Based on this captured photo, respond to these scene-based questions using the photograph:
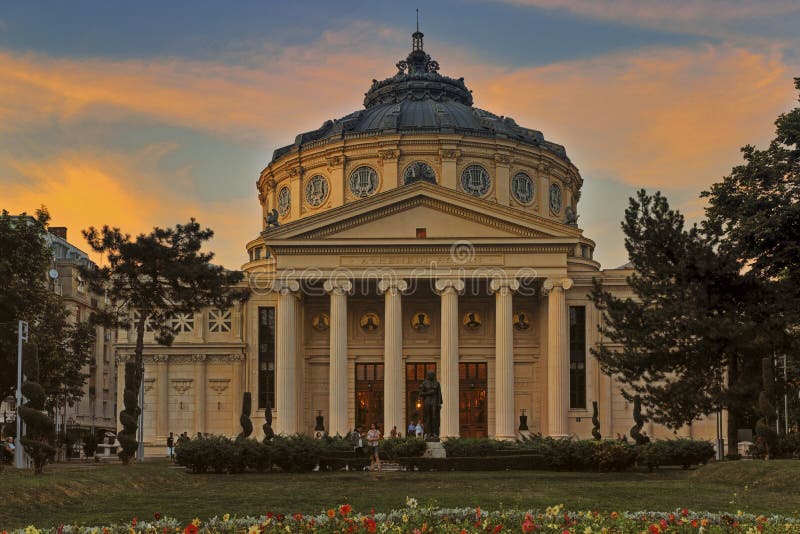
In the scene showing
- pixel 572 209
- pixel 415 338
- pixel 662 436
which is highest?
pixel 572 209

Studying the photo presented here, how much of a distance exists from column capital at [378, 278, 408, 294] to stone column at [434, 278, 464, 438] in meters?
2.32

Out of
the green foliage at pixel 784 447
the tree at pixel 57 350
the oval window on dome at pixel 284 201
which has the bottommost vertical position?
the green foliage at pixel 784 447

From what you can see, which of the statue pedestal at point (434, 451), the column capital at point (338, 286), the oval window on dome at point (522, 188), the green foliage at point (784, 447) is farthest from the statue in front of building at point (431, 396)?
the oval window on dome at point (522, 188)

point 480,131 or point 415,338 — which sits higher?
point 480,131

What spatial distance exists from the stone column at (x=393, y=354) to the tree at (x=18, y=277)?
22.6 metres

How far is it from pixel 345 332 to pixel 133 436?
96.8 ft

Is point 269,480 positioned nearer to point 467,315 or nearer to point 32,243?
point 32,243

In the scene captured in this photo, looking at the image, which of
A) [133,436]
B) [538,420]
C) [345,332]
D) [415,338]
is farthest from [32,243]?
[538,420]

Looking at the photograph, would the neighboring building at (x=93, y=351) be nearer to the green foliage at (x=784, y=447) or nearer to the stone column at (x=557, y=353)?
the stone column at (x=557, y=353)

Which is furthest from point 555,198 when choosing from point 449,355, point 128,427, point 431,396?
Result: point 128,427

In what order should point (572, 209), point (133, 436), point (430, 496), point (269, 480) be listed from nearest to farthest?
point (430, 496) < point (269, 480) < point (133, 436) < point (572, 209)

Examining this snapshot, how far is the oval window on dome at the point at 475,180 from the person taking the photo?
3329 inches

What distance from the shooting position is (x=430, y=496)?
95.0ft

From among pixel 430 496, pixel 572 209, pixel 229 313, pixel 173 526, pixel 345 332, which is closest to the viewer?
pixel 173 526
